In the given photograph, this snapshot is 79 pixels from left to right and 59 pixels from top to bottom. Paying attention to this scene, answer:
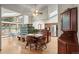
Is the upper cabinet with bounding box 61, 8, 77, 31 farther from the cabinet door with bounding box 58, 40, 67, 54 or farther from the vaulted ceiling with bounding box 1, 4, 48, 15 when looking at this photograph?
the vaulted ceiling with bounding box 1, 4, 48, 15

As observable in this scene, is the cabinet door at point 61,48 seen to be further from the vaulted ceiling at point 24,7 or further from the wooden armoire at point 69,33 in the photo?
the vaulted ceiling at point 24,7

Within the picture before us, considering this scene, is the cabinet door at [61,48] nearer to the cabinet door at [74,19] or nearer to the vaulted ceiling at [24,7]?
the cabinet door at [74,19]

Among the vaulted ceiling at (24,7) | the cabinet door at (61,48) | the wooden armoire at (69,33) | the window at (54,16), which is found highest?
the vaulted ceiling at (24,7)

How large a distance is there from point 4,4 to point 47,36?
1.07 meters

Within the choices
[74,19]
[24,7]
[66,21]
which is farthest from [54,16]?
[24,7]

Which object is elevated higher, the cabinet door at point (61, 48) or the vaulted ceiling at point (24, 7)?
the vaulted ceiling at point (24, 7)

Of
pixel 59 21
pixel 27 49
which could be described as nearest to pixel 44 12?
pixel 59 21

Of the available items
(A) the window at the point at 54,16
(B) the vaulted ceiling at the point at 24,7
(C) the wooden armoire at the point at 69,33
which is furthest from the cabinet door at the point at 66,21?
(B) the vaulted ceiling at the point at 24,7

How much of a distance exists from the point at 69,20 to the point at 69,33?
0.26 meters

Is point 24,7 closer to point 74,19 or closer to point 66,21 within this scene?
point 66,21

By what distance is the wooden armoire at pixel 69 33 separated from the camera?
2.92m

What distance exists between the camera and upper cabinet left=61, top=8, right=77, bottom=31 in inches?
115

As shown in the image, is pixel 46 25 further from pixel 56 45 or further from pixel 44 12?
pixel 56 45

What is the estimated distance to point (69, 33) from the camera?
9.71ft
